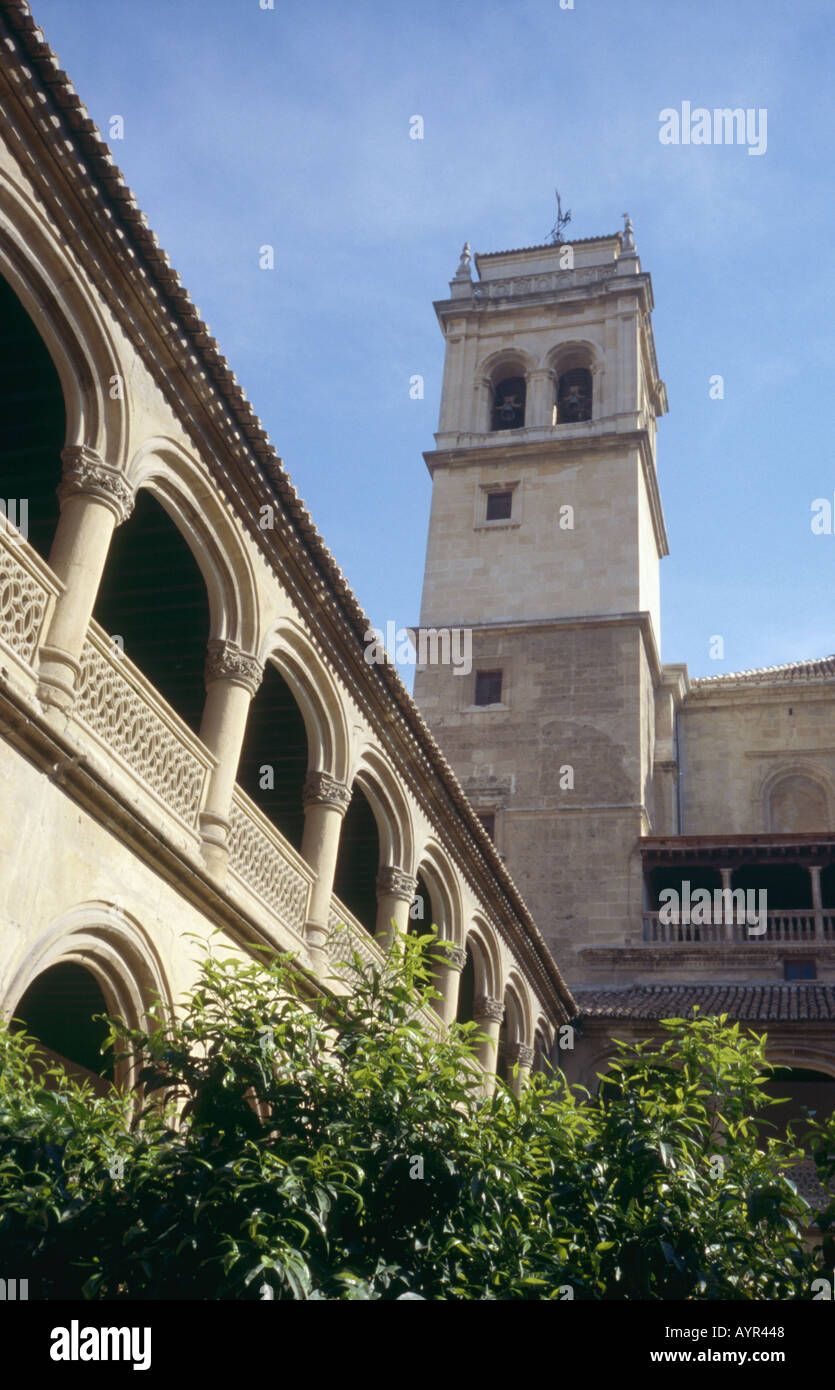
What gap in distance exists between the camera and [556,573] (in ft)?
97.2

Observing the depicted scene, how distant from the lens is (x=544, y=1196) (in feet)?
21.8

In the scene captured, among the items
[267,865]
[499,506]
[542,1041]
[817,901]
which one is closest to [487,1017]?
[542,1041]

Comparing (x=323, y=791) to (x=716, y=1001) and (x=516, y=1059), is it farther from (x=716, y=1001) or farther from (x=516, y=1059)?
(x=716, y=1001)

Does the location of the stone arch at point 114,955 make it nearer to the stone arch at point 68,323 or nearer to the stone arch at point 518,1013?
the stone arch at point 68,323

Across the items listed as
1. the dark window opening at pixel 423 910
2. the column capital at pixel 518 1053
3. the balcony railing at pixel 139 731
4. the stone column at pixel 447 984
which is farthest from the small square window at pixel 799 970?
the balcony railing at pixel 139 731

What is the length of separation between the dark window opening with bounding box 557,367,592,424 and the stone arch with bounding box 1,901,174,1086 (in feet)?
82.7

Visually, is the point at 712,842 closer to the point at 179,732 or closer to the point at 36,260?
the point at 179,732

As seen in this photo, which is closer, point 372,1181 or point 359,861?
point 372,1181

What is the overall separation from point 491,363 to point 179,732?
25193mm

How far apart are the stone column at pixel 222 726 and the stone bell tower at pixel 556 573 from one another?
1515cm

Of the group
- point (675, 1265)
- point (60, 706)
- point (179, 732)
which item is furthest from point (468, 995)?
point (675, 1265)

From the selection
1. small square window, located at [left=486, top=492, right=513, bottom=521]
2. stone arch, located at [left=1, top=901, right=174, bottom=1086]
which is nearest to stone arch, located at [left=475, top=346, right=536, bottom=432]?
small square window, located at [left=486, top=492, right=513, bottom=521]

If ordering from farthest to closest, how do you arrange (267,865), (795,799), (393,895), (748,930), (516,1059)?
(795,799), (748,930), (516,1059), (393,895), (267,865)

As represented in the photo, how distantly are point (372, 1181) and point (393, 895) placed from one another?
28.0 ft
